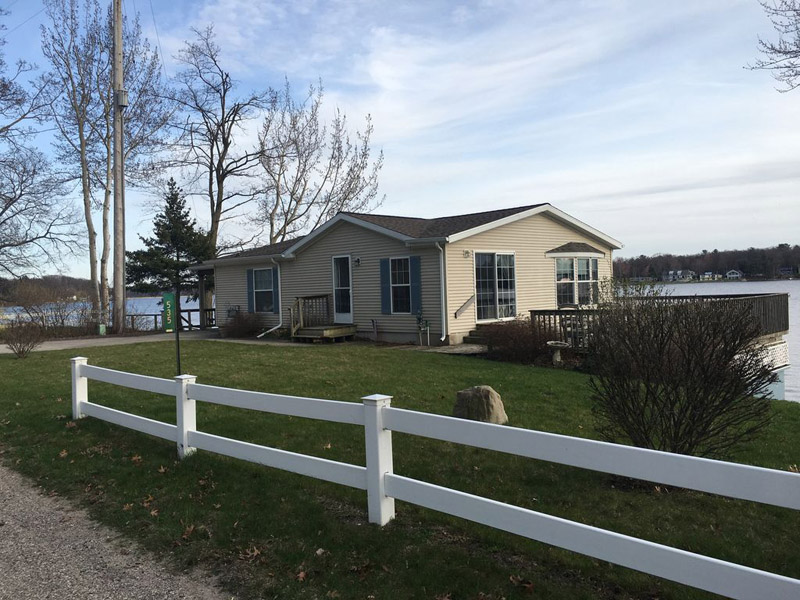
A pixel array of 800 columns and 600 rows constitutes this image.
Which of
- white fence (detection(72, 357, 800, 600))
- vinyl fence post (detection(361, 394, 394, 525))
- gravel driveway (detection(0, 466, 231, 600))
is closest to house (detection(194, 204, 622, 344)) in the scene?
white fence (detection(72, 357, 800, 600))

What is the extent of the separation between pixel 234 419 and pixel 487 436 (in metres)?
4.78

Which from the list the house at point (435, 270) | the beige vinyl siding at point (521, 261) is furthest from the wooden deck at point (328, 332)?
the beige vinyl siding at point (521, 261)

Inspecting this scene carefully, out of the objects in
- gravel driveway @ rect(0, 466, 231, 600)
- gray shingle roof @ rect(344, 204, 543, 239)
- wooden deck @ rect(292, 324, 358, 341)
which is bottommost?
gravel driveway @ rect(0, 466, 231, 600)

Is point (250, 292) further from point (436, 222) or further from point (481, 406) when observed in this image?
point (481, 406)

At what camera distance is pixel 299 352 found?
48.8 feet

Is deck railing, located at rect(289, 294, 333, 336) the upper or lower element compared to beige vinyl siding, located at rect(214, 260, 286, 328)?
lower

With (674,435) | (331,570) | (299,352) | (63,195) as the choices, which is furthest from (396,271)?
(63,195)

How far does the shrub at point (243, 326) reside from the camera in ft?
70.2

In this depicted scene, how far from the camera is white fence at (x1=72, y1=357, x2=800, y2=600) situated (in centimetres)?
259

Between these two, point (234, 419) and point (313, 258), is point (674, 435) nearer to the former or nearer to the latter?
point (234, 419)

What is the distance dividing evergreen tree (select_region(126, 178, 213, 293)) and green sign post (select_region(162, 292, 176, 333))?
82.4 ft

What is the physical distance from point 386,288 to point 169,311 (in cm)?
976

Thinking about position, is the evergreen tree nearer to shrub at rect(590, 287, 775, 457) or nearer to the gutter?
the gutter

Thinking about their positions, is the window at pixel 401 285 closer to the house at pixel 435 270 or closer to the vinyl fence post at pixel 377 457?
the house at pixel 435 270
